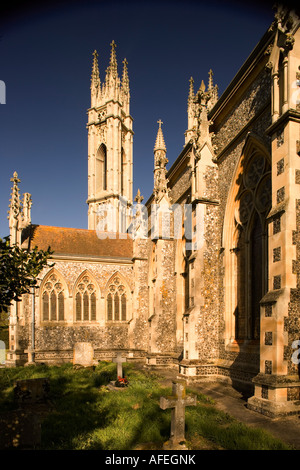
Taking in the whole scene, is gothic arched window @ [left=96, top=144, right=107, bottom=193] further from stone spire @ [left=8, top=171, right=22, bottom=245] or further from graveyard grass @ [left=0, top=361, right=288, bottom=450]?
graveyard grass @ [left=0, top=361, right=288, bottom=450]

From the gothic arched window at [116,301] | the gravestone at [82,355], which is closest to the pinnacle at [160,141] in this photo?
the gothic arched window at [116,301]

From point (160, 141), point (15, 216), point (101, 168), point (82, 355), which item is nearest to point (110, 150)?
point (101, 168)

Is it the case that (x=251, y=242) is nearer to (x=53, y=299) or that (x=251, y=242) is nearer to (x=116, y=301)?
(x=116, y=301)

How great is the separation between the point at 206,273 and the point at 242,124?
17.2 feet

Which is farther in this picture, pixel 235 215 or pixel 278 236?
pixel 235 215

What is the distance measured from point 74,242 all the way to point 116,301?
499 cm

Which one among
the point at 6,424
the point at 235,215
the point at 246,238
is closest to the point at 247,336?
the point at 246,238

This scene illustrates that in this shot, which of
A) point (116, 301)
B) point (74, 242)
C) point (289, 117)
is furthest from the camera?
point (74, 242)

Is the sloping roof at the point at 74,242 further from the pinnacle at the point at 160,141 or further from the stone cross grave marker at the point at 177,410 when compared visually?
the stone cross grave marker at the point at 177,410

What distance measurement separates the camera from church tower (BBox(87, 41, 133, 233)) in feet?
120

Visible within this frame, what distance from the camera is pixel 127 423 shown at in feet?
20.7

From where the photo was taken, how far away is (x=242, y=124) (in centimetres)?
1090

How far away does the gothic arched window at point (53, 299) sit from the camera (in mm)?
19734
